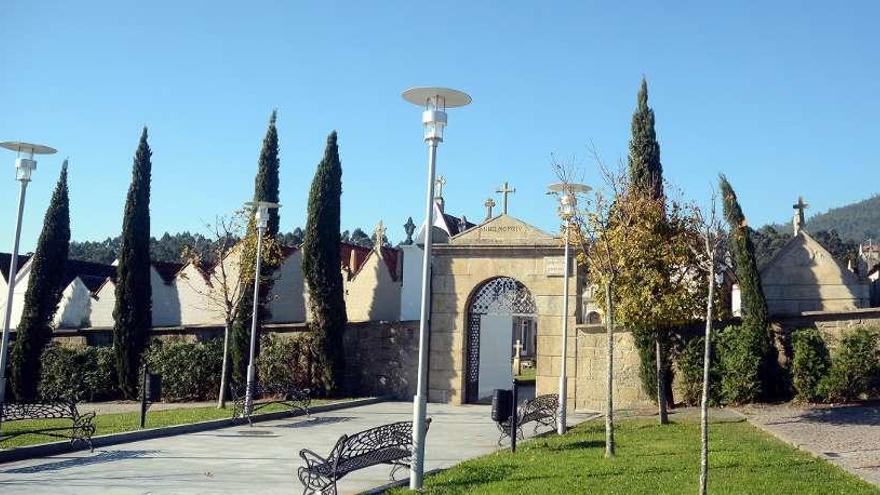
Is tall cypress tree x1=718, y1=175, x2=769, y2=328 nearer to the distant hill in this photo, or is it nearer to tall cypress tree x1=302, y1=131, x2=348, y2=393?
tall cypress tree x1=302, y1=131, x2=348, y2=393

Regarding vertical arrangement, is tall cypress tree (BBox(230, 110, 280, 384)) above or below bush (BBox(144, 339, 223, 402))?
above

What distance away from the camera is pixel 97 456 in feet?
39.9

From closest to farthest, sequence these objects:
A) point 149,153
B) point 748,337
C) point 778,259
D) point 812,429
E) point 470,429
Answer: point 812,429 → point 470,429 → point 748,337 → point 778,259 → point 149,153

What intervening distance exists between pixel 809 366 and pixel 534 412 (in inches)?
302

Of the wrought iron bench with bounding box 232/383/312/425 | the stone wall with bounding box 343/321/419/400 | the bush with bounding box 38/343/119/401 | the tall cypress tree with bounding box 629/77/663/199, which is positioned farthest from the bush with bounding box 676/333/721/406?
the bush with bounding box 38/343/119/401

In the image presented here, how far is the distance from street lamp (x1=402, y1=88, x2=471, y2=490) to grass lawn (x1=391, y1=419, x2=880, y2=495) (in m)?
0.48

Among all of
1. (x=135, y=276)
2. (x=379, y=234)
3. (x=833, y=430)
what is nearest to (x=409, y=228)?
(x=379, y=234)

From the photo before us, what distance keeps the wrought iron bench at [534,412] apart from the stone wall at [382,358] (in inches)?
311

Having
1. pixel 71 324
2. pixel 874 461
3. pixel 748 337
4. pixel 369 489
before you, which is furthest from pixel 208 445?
pixel 71 324

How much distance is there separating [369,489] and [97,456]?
529 cm

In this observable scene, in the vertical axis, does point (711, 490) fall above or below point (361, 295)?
below

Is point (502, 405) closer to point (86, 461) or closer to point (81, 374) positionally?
point (86, 461)

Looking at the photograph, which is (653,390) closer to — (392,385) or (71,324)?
(392,385)

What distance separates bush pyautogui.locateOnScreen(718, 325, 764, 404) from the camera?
60.7ft
